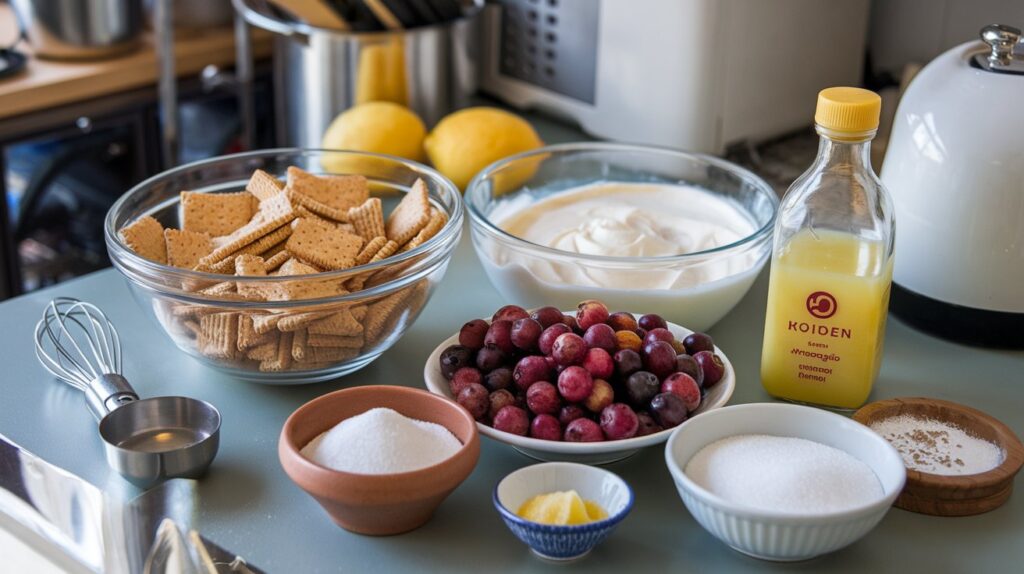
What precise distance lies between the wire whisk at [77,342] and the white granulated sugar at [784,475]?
1.49 ft

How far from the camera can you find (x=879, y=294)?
0.78m

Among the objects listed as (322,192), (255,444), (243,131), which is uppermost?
(322,192)

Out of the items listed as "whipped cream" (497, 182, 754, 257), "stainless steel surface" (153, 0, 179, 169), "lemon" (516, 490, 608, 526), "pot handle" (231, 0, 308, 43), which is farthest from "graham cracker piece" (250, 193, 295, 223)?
"stainless steel surface" (153, 0, 179, 169)

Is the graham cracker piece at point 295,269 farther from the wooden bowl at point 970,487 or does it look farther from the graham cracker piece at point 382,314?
the wooden bowl at point 970,487

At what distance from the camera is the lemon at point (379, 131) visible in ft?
3.96

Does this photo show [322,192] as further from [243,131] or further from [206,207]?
[243,131]

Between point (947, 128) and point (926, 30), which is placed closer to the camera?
point (947, 128)

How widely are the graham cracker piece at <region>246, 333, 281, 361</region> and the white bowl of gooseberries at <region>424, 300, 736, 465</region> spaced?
0.12m

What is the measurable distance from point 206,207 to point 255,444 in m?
0.23

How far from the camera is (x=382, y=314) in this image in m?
0.84

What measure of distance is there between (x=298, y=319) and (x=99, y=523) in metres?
0.19

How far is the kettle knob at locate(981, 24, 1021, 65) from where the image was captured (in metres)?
0.87

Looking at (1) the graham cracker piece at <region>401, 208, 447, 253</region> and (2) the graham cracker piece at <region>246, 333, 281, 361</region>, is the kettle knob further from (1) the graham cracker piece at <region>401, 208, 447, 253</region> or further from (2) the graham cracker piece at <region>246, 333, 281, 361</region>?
(2) the graham cracker piece at <region>246, 333, 281, 361</region>

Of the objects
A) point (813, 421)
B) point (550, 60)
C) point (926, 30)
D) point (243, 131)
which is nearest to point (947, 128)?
point (813, 421)
